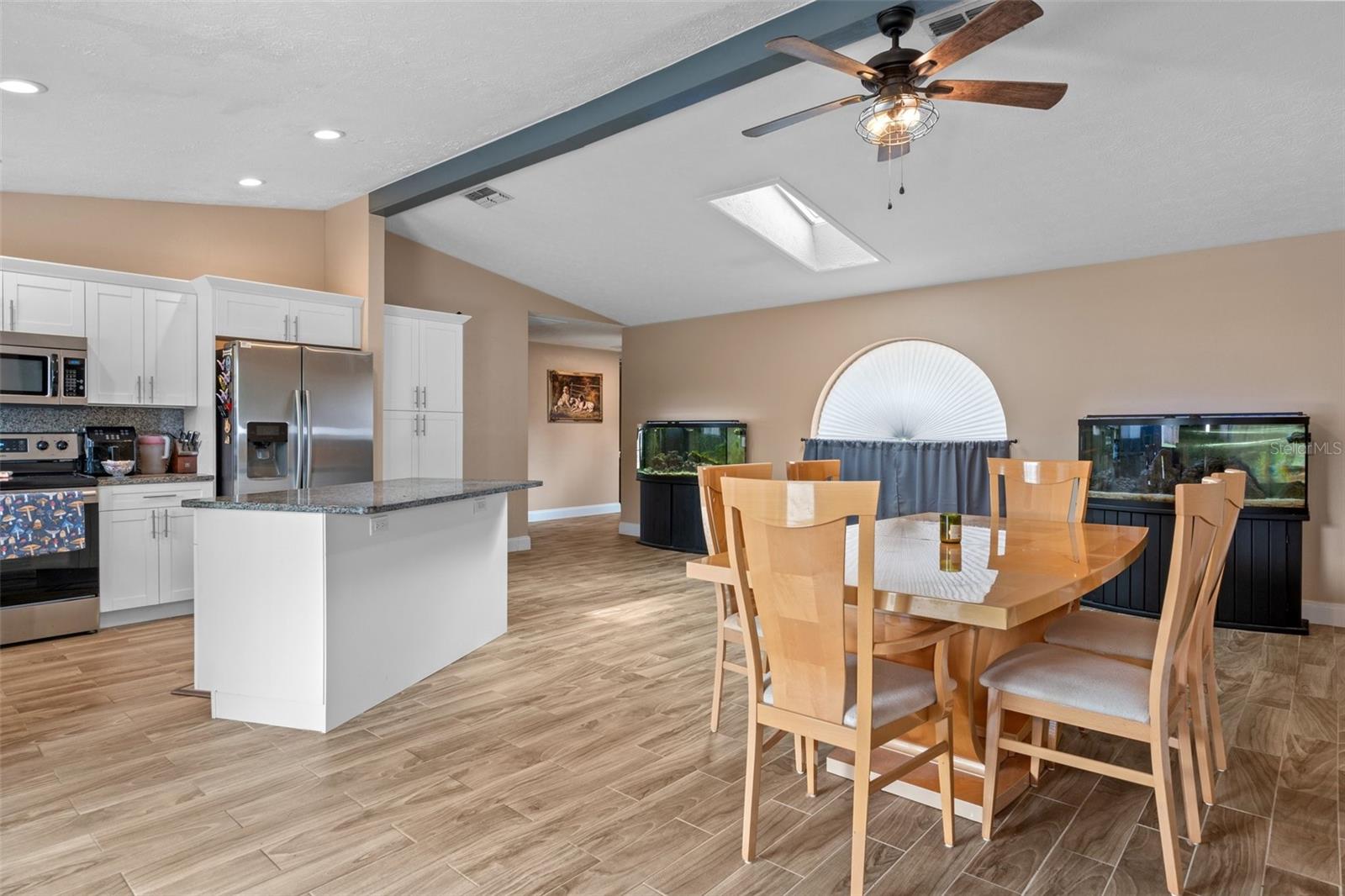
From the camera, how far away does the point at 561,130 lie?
4.09m

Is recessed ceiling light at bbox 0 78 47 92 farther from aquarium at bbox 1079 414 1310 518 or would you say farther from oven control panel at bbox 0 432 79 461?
aquarium at bbox 1079 414 1310 518

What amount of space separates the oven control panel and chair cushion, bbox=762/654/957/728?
466cm

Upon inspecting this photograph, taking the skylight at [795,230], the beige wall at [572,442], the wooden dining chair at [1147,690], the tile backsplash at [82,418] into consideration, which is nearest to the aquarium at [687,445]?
the beige wall at [572,442]

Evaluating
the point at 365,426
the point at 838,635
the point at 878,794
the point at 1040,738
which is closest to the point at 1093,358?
the point at 1040,738

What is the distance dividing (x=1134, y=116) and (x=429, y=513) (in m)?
3.83

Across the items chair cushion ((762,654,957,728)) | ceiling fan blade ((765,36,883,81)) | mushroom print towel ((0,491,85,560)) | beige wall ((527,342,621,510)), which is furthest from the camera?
beige wall ((527,342,621,510))

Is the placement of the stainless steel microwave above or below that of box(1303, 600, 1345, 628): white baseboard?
above

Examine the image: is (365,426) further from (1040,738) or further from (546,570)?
(1040,738)

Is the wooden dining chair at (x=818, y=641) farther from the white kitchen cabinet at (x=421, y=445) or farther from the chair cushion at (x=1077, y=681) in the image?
the white kitchen cabinet at (x=421, y=445)

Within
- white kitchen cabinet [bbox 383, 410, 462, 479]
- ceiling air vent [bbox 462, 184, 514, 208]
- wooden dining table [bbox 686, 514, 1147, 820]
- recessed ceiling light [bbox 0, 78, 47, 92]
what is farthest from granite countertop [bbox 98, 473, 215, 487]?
wooden dining table [bbox 686, 514, 1147, 820]

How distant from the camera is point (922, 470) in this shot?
580cm

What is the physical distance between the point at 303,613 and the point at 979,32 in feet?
10.1

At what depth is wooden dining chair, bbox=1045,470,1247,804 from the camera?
2117 millimetres

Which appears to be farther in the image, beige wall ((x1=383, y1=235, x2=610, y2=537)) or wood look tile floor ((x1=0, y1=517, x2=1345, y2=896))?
beige wall ((x1=383, y1=235, x2=610, y2=537))
